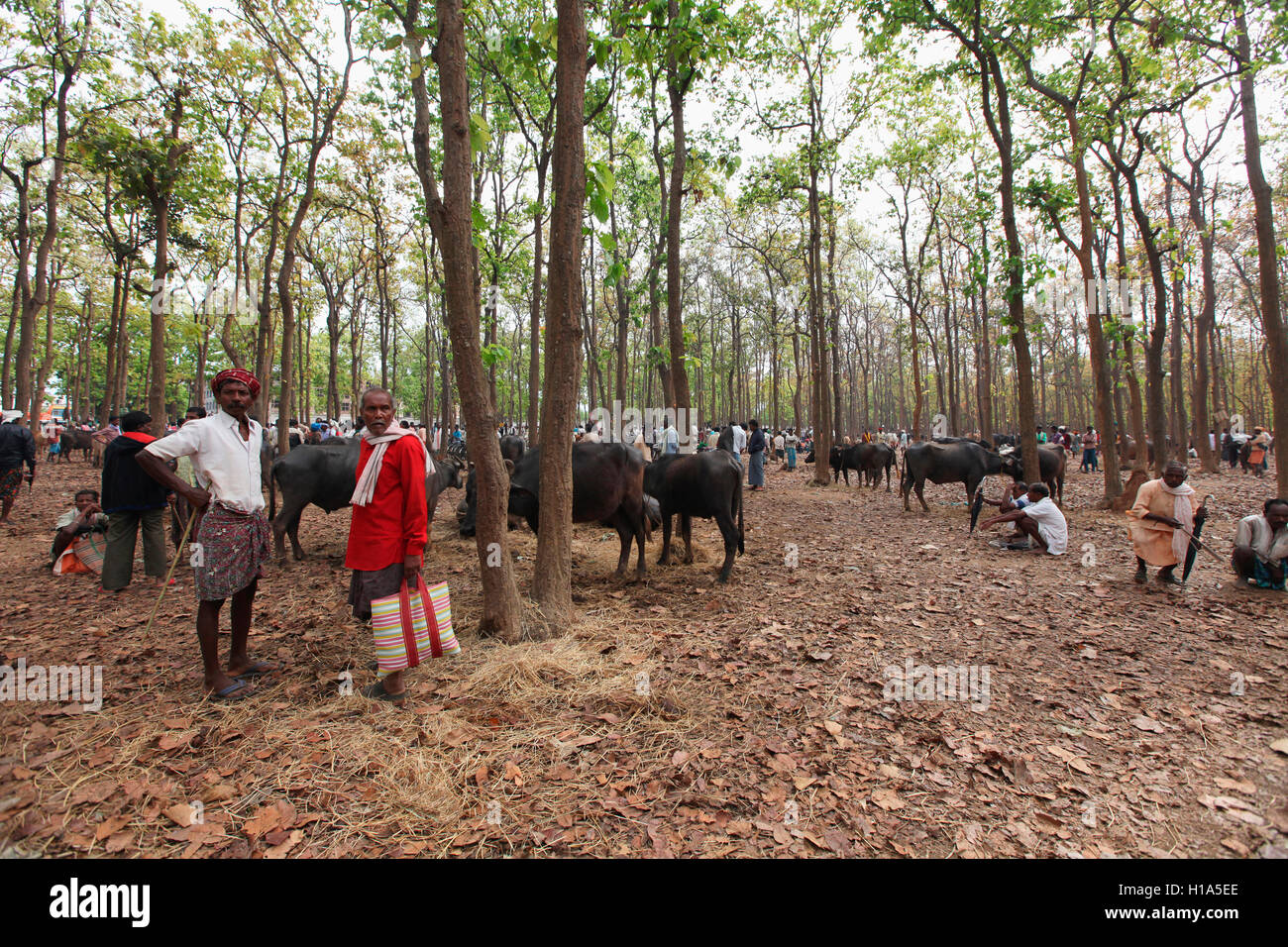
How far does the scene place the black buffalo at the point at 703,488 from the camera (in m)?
7.04

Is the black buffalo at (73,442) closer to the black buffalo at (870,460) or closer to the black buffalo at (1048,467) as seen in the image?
the black buffalo at (870,460)

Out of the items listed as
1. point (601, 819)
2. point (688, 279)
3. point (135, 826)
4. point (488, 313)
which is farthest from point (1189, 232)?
point (135, 826)

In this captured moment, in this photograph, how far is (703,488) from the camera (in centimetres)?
716

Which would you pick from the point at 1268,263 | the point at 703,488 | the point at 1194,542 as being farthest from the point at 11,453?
the point at 1268,263

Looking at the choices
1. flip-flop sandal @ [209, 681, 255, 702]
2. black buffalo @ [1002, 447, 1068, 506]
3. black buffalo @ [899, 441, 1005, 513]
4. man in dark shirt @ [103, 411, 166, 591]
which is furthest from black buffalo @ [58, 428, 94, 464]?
black buffalo @ [1002, 447, 1068, 506]

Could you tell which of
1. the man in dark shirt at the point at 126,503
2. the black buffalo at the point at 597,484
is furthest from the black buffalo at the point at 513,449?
the man in dark shirt at the point at 126,503

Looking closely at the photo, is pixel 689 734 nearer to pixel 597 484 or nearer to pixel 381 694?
pixel 381 694

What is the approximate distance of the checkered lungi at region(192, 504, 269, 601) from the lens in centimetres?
374

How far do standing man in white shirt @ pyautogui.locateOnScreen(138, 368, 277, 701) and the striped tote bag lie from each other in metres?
0.99

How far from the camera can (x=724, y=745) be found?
11.3 ft

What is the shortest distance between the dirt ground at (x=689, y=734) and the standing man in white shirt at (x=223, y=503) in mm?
508

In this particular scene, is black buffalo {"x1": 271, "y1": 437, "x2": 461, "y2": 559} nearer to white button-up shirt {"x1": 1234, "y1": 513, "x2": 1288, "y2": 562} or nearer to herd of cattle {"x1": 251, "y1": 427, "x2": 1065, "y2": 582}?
herd of cattle {"x1": 251, "y1": 427, "x2": 1065, "y2": 582}

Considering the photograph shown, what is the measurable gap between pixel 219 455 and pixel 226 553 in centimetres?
64
